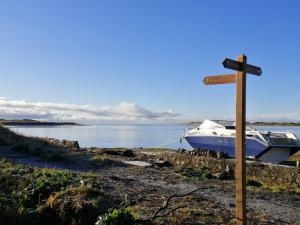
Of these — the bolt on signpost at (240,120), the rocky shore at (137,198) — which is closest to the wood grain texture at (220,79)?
the bolt on signpost at (240,120)

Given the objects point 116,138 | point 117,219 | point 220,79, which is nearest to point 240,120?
point 220,79

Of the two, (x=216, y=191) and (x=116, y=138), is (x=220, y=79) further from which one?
(x=116, y=138)

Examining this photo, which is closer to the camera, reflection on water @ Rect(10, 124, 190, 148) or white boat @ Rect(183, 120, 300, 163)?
white boat @ Rect(183, 120, 300, 163)

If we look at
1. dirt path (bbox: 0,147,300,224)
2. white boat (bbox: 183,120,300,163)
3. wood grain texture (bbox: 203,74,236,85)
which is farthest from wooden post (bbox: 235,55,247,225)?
white boat (bbox: 183,120,300,163)

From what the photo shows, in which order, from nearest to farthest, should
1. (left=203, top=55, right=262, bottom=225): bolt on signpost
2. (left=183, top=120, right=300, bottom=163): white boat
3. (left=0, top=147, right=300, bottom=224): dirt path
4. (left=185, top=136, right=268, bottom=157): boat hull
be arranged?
(left=203, top=55, right=262, bottom=225): bolt on signpost → (left=0, top=147, right=300, bottom=224): dirt path → (left=183, top=120, right=300, bottom=163): white boat → (left=185, top=136, right=268, bottom=157): boat hull

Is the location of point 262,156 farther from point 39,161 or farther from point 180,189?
point 180,189

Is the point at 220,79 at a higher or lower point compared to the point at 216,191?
higher

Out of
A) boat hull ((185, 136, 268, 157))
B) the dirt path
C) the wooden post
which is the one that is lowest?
the dirt path

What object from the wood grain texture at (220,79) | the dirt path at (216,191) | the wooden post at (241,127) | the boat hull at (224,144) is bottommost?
the dirt path at (216,191)

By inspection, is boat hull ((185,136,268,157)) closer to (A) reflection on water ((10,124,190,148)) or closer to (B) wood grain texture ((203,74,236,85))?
(A) reflection on water ((10,124,190,148))

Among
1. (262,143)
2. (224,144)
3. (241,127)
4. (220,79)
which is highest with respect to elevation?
(220,79)

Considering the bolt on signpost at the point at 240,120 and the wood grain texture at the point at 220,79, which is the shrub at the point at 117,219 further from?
the wood grain texture at the point at 220,79

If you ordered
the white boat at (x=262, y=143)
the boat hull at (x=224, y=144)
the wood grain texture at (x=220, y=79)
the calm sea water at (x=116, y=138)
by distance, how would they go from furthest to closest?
the calm sea water at (x=116, y=138) → the boat hull at (x=224, y=144) → the white boat at (x=262, y=143) → the wood grain texture at (x=220, y=79)

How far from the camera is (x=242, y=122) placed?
22.0ft
